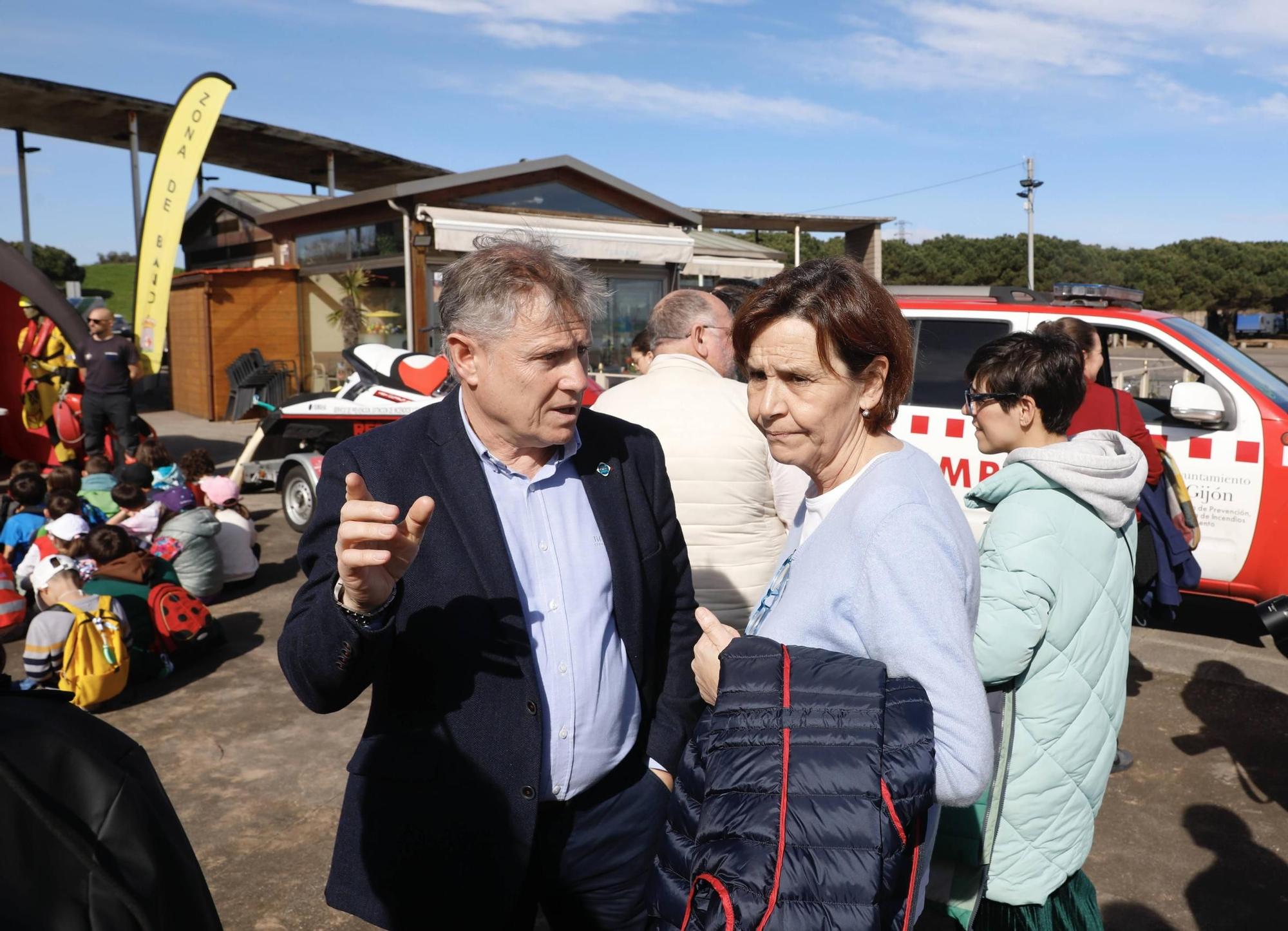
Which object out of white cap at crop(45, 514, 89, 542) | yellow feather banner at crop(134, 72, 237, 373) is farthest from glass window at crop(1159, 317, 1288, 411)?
yellow feather banner at crop(134, 72, 237, 373)

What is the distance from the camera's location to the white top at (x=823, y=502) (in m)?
1.76

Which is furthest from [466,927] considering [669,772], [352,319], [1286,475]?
[352,319]

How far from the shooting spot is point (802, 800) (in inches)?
53.1

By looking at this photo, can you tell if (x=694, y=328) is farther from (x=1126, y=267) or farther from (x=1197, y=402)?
(x=1126, y=267)

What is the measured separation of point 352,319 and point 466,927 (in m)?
15.4

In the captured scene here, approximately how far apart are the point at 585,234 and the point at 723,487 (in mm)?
12278

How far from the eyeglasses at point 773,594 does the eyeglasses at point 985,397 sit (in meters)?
1.19

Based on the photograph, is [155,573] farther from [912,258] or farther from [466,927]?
[912,258]

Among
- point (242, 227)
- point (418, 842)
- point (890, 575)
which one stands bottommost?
point (418, 842)

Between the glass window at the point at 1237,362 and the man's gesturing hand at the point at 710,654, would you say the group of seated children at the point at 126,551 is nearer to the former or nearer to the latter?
the man's gesturing hand at the point at 710,654

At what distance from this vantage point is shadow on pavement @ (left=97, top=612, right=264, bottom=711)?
546 centimetres

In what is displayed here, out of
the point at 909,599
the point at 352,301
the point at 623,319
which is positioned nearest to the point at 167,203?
the point at 352,301

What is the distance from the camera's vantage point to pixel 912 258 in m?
63.6

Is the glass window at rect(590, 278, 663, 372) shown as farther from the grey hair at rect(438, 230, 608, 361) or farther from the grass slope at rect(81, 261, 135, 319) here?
the grass slope at rect(81, 261, 135, 319)
